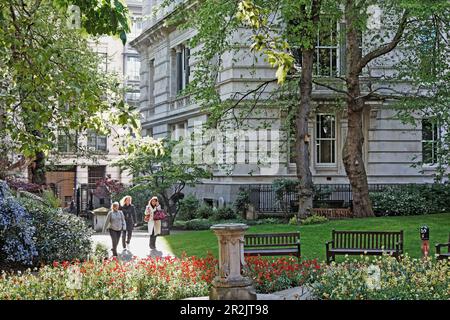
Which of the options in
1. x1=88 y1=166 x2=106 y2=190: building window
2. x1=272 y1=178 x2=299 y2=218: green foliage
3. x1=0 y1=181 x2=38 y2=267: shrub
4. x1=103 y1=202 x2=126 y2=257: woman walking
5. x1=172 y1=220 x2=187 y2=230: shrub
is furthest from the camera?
x1=88 y1=166 x2=106 y2=190: building window

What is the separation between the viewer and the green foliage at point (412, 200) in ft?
84.2

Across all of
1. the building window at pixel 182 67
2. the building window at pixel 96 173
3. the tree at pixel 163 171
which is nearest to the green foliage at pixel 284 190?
the tree at pixel 163 171

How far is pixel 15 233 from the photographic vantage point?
14.5 metres

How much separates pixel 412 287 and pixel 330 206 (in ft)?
55.1

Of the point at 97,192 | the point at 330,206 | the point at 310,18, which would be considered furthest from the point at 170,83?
the point at 310,18

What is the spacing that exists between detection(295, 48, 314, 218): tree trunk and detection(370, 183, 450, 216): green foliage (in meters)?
4.39

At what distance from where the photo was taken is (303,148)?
22.7 m

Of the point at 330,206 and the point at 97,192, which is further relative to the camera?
the point at 97,192

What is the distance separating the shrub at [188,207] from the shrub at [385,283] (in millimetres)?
17223

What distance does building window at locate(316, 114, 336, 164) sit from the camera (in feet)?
94.5

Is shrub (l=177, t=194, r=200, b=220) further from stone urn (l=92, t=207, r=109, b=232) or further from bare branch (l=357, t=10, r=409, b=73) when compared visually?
bare branch (l=357, t=10, r=409, b=73)

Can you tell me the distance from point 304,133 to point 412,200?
6.37m

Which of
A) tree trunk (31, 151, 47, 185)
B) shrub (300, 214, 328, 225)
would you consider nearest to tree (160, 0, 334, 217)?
shrub (300, 214, 328, 225)
